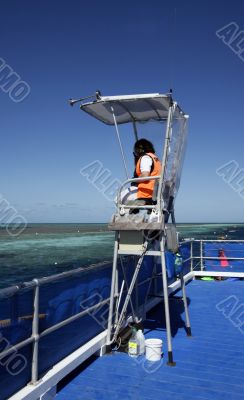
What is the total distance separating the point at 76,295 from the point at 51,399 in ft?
3.98

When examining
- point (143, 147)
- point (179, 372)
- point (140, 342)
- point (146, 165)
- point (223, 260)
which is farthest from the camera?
point (223, 260)

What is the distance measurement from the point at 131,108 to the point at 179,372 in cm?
396

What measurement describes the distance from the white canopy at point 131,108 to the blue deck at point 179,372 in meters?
3.61

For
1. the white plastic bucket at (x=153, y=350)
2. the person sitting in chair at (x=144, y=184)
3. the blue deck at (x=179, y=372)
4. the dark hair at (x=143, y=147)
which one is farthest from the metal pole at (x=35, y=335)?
the dark hair at (x=143, y=147)

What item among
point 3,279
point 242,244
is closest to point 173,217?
point 242,244

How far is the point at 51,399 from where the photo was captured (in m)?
3.99

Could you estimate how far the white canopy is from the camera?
524 centimetres

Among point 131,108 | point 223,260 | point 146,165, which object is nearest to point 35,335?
point 146,165

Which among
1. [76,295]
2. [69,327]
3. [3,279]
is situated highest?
[76,295]

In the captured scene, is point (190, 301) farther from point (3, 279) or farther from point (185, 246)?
point (3, 279)

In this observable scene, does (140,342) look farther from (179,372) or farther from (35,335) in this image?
(35,335)

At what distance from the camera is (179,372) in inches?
185

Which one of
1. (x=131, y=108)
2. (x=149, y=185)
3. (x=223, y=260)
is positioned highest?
(x=131, y=108)

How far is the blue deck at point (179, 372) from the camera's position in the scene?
4.14m
